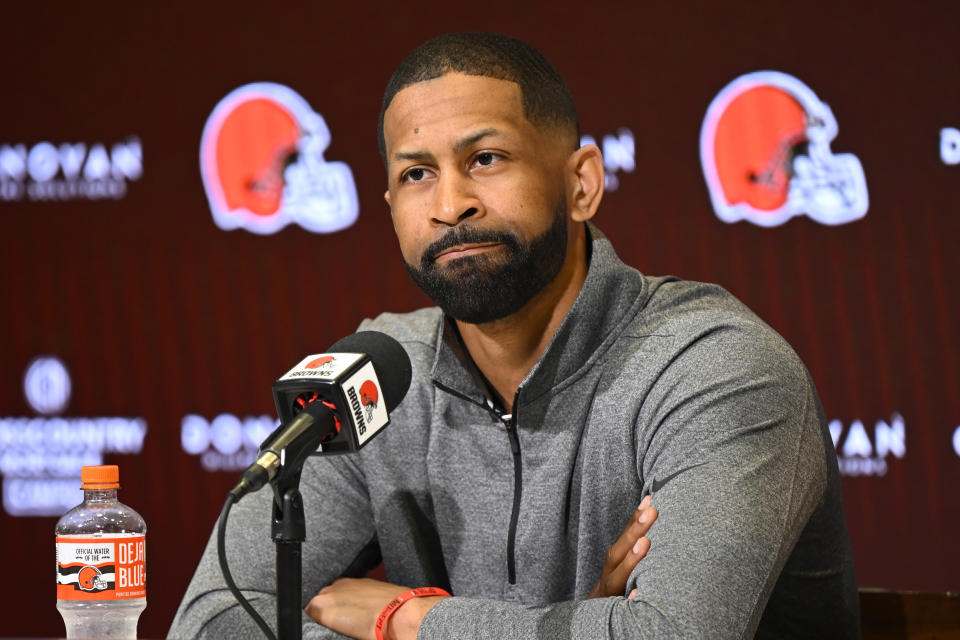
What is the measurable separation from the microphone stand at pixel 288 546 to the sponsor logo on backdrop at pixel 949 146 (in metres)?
2.67

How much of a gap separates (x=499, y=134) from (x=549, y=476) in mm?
564

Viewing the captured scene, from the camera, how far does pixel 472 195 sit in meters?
1.71

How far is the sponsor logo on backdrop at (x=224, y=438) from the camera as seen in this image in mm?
3479

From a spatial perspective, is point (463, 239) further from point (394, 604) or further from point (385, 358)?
point (394, 604)

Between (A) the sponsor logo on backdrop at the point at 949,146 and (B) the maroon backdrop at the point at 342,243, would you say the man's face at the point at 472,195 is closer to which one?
(B) the maroon backdrop at the point at 342,243

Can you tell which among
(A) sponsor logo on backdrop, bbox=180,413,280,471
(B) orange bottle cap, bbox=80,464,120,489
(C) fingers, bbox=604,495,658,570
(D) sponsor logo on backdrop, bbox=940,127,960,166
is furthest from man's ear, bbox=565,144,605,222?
(A) sponsor logo on backdrop, bbox=180,413,280,471

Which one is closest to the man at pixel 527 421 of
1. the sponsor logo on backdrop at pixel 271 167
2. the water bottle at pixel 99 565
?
the water bottle at pixel 99 565

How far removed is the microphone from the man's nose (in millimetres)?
446

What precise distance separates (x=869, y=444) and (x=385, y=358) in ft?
7.54

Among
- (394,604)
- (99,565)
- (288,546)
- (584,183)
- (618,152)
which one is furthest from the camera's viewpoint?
(618,152)

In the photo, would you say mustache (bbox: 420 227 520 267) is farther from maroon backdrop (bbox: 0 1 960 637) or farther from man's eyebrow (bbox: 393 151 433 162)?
maroon backdrop (bbox: 0 1 960 637)

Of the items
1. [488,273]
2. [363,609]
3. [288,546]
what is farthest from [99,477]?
[488,273]

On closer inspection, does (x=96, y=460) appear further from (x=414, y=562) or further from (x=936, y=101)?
(x=936, y=101)

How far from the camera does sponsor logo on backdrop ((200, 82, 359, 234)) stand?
3.45 metres
